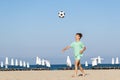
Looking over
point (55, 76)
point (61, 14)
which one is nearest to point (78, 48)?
point (55, 76)

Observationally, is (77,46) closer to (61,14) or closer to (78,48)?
(78,48)

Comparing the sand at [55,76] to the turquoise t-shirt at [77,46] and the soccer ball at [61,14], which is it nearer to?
the turquoise t-shirt at [77,46]

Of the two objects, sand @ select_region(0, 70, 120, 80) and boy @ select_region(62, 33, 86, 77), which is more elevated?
boy @ select_region(62, 33, 86, 77)

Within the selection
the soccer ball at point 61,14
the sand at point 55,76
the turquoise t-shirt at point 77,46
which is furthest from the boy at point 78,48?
the soccer ball at point 61,14

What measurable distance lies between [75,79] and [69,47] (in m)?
1.65

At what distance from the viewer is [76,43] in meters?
18.0

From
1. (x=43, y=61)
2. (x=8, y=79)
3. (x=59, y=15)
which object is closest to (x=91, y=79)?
(x=8, y=79)

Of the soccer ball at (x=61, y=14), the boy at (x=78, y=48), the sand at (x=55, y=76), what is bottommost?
the sand at (x=55, y=76)

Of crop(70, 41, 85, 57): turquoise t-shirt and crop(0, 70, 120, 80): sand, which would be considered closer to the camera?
crop(0, 70, 120, 80): sand

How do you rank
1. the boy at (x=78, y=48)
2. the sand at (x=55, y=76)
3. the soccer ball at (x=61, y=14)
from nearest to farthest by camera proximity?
the sand at (x=55, y=76), the boy at (x=78, y=48), the soccer ball at (x=61, y=14)

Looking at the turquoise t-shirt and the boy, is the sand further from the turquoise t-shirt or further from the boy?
the turquoise t-shirt

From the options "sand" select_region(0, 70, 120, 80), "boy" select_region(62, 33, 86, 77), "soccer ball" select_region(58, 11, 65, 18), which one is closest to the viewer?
"sand" select_region(0, 70, 120, 80)

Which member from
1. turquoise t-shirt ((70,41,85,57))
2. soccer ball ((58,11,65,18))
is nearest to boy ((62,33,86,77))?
turquoise t-shirt ((70,41,85,57))

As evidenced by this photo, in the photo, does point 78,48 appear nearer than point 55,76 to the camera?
Yes
